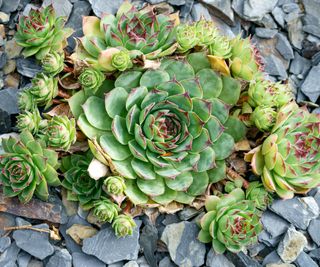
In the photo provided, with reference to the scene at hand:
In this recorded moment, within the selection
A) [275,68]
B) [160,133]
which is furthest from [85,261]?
[275,68]

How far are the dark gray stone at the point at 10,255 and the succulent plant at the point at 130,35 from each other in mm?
854

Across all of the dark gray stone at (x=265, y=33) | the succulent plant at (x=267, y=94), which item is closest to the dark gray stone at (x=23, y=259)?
the succulent plant at (x=267, y=94)

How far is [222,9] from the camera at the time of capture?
2771 millimetres

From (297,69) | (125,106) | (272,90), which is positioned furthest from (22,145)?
(297,69)

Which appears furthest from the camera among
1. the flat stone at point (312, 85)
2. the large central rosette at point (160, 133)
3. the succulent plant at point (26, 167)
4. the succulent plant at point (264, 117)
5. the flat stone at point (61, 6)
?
the flat stone at point (312, 85)

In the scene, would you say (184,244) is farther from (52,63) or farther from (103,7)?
(103,7)

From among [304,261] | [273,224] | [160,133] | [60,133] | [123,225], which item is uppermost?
[60,133]

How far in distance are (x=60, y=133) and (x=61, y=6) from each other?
30.1 inches

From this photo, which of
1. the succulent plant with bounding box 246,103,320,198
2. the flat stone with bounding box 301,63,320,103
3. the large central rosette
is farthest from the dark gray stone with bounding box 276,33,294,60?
the large central rosette

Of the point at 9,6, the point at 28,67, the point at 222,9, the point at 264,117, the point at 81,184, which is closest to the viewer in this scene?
the point at 81,184

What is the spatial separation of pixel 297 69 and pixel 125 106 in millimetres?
1048

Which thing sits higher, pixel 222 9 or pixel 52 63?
pixel 52 63

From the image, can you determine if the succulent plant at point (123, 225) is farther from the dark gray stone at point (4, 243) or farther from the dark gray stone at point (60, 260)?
the dark gray stone at point (4, 243)

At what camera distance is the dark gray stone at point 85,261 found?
2.24 meters
